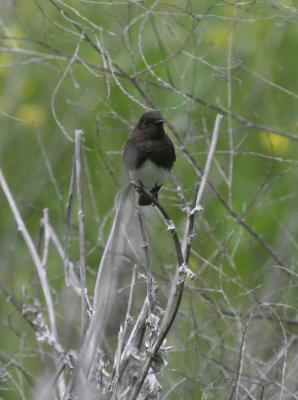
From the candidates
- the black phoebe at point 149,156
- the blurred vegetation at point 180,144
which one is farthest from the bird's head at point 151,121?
the blurred vegetation at point 180,144

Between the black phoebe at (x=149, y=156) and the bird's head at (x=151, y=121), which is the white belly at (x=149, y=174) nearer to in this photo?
the black phoebe at (x=149, y=156)

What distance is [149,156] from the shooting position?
4.27m

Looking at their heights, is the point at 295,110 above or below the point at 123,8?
below

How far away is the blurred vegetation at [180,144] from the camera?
418 cm

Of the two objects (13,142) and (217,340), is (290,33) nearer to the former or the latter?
(13,142)

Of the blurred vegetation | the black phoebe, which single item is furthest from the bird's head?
the blurred vegetation

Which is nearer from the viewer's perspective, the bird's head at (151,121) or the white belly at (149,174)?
the bird's head at (151,121)

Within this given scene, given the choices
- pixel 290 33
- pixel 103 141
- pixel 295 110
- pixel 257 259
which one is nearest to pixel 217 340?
pixel 257 259

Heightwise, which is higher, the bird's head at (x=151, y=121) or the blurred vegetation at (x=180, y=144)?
the bird's head at (x=151, y=121)

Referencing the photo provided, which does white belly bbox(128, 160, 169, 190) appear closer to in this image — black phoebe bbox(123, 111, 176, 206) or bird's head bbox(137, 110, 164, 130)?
black phoebe bbox(123, 111, 176, 206)

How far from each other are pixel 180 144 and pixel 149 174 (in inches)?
8.0

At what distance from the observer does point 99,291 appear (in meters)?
2.84

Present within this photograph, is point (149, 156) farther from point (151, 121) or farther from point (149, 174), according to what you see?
point (151, 121)

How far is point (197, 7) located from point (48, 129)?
1.65 m
